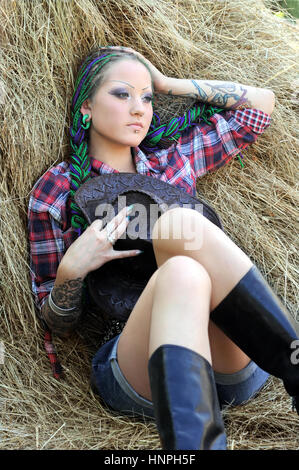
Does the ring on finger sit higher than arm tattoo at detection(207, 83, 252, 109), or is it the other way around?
arm tattoo at detection(207, 83, 252, 109)

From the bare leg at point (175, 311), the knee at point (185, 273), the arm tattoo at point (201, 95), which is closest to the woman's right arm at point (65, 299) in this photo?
the bare leg at point (175, 311)

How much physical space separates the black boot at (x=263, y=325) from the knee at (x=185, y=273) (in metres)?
0.10

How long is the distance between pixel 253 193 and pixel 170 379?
59.4 inches

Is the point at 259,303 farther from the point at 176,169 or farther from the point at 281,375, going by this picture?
the point at 176,169

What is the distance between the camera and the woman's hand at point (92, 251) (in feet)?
6.76

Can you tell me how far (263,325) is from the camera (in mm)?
1690

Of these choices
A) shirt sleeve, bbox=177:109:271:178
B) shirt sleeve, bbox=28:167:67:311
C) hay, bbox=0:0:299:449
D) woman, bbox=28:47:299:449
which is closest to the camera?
woman, bbox=28:47:299:449

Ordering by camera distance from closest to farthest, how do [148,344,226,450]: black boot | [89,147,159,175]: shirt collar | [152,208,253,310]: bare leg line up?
1. [148,344,226,450]: black boot
2. [152,208,253,310]: bare leg
3. [89,147,159,175]: shirt collar

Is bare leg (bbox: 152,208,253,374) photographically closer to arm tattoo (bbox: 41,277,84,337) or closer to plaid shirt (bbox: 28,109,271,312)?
arm tattoo (bbox: 41,277,84,337)

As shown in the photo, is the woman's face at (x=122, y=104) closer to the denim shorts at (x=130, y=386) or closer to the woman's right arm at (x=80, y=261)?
the woman's right arm at (x=80, y=261)

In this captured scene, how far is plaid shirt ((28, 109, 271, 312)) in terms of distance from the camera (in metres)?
2.26

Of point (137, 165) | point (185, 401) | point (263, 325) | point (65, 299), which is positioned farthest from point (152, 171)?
point (185, 401)

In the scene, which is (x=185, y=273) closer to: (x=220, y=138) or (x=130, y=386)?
(x=130, y=386)
